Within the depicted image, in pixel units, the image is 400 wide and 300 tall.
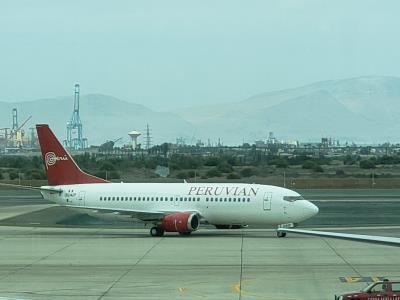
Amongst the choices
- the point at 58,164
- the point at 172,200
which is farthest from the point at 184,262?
the point at 58,164

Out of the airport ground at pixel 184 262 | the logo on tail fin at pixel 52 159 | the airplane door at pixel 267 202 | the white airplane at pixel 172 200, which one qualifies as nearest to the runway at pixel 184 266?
the airport ground at pixel 184 262

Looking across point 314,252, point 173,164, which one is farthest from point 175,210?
point 173,164

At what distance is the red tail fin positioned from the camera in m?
51.5

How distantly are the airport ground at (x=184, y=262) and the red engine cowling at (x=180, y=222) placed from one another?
1.79 feet

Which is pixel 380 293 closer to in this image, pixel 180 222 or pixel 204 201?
pixel 180 222

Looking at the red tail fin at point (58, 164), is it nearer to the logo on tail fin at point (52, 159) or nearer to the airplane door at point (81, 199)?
the logo on tail fin at point (52, 159)

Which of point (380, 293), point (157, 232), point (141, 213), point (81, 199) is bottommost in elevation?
point (157, 232)

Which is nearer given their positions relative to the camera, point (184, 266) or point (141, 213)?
point (184, 266)

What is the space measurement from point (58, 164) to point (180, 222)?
908cm

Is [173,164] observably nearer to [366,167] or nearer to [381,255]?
[366,167]

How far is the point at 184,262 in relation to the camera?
112ft

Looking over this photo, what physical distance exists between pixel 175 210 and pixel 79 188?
6011mm

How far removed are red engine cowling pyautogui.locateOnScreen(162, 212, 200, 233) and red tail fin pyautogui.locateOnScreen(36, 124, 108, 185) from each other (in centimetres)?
680

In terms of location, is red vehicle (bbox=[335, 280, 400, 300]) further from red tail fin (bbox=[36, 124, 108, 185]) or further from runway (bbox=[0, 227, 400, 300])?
red tail fin (bbox=[36, 124, 108, 185])
